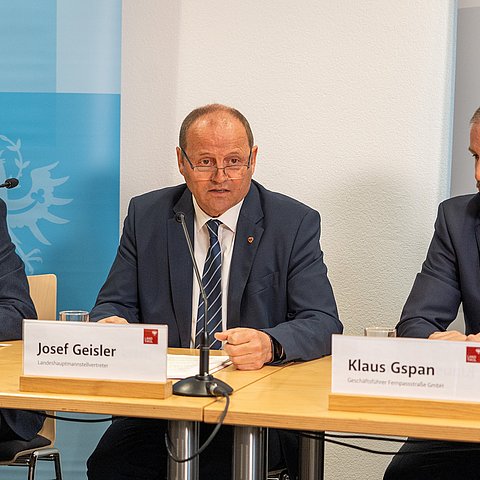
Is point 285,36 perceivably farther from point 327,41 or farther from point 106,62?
point 106,62

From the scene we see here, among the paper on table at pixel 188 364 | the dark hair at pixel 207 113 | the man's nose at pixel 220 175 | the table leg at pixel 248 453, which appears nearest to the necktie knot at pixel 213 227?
the man's nose at pixel 220 175

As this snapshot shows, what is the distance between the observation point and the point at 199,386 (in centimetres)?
201

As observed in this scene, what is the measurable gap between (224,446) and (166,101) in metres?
1.55

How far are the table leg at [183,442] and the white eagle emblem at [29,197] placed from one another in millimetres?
1820

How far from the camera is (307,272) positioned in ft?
9.60

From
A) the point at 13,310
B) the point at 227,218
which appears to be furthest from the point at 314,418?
the point at 13,310

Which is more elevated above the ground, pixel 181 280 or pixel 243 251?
pixel 243 251

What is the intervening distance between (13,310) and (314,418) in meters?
1.40

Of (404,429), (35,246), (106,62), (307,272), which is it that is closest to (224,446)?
(307,272)

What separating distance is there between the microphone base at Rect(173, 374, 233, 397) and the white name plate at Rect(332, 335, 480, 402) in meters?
0.26

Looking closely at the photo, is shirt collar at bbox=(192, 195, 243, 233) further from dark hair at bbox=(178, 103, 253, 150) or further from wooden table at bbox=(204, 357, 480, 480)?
wooden table at bbox=(204, 357, 480, 480)

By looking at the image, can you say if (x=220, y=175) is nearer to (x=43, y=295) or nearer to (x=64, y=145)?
(x=43, y=295)

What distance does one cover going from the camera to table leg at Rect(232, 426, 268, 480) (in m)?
1.98

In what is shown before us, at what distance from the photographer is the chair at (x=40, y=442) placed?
2715 millimetres
